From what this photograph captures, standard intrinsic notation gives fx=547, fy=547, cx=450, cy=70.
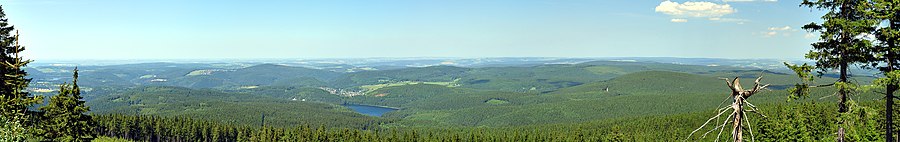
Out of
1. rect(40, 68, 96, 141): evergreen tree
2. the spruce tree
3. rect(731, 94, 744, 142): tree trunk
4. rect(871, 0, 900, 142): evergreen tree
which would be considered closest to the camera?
rect(731, 94, 744, 142): tree trunk

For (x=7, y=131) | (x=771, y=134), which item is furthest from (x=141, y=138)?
(x=771, y=134)

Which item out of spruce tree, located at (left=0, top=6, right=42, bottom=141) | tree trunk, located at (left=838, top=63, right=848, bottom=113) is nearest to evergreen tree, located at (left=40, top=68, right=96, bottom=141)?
spruce tree, located at (left=0, top=6, right=42, bottom=141)

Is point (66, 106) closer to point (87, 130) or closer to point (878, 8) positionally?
point (87, 130)

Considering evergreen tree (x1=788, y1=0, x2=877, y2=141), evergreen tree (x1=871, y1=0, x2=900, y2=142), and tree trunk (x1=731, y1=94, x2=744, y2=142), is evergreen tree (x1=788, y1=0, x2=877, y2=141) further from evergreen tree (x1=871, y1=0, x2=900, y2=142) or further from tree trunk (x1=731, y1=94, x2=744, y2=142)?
tree trunk (x1=731, y1=94, x2=744, y2=142)

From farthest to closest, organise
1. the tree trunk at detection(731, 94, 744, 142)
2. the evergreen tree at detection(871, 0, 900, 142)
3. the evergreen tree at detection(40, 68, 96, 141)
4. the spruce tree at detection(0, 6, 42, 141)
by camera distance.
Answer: the evergreen tree at detection(40, 68, 96, 141) < the spruce tree at detection(0, 6, 42, 141) < the evergreen tree at detection(871, 0, 900, 142) < the tree trunk at detection(731, 94, 744, 142)

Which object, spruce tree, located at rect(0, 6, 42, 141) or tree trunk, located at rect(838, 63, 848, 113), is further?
spruce tree, located at rect(0, 6, 42, 141)

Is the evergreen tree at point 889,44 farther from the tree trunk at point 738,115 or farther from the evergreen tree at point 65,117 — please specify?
the evergreen tree at point 65,117

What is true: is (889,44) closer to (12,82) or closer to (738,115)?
(738,115)

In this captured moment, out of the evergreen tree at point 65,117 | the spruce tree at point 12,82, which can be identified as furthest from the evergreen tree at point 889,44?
the evergreen tree at point 65,117
